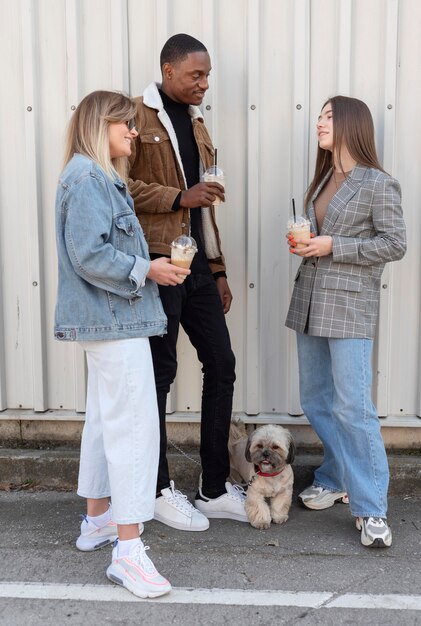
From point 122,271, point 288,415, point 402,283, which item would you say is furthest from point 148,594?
point 402,283

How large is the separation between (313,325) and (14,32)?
8.53ft

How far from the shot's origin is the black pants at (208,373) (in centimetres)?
373

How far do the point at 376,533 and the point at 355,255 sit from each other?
139cm

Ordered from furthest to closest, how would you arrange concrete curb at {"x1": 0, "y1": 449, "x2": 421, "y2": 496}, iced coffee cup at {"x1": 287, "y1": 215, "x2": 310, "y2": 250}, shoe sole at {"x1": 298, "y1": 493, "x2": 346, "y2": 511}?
concrete curb at {"x1": 0, "y1": 449, "x2": 421, "y2": 496}
shoe sole at {"x1": 298, "y1": 493, "x2": 346, "y2": 511}
iced coffee cup at {"x1": 287, "y1": 215, "x2": 310, "y2": 250}

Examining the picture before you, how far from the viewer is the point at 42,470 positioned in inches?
174

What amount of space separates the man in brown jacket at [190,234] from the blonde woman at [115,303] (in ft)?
1.37

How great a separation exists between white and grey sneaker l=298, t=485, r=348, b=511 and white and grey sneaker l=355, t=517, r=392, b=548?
1.69 ft

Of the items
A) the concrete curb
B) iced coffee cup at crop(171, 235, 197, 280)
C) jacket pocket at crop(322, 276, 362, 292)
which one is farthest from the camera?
the concrete curb

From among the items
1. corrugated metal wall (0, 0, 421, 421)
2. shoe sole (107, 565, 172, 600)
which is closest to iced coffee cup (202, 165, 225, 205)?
corrugated metal wall (0, 0, 421, 421)

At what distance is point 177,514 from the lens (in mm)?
3783

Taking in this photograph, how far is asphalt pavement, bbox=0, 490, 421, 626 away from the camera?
297cm

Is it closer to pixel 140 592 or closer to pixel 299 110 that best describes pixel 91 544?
pixel 140 592

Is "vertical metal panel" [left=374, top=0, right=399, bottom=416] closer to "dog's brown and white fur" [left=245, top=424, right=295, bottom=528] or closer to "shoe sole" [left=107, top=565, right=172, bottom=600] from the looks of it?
"dog's brown and white fur" [left=245, top=424, right=295, bottom=528]

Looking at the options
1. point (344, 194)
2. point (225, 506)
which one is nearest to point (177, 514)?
point (225, 506)
